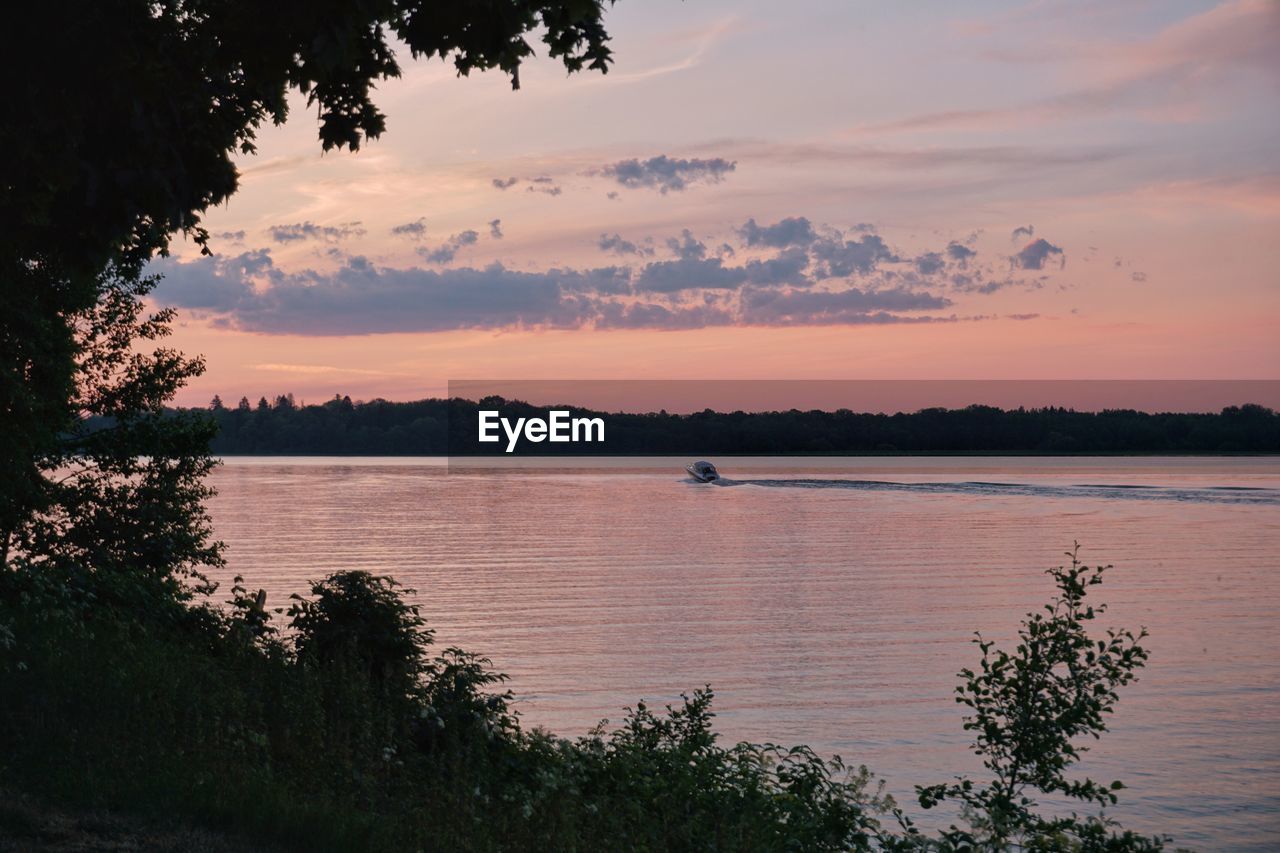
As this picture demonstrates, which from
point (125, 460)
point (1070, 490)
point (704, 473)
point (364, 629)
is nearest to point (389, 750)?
point (364, 629)

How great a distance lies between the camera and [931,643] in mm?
35500

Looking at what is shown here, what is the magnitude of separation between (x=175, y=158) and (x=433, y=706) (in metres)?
8.24

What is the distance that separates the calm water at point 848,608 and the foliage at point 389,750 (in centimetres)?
518

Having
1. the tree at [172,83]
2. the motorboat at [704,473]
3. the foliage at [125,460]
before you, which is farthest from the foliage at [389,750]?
the motorboat at [704,473]

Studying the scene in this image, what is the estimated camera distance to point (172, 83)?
34.4 ft

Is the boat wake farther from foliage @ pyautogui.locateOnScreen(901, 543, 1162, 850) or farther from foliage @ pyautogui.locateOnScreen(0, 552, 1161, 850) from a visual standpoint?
foliage @ pyautogui.locateOnScreen(0, 552, 1161, 850)

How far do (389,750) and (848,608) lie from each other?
106ft

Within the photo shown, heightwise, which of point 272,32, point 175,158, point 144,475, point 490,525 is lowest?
point 490,525

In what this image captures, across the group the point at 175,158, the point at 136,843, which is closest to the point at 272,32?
the point at 175,158

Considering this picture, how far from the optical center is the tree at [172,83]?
992cm

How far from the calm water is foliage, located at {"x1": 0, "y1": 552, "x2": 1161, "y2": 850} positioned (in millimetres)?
5178

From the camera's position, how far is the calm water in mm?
23031

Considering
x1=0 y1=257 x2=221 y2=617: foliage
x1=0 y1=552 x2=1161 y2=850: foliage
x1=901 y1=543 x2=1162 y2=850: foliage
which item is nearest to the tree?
x1=0 y1=552 x2=1161 y2=850: foliage

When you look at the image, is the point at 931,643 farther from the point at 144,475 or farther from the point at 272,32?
the point at 272,32
